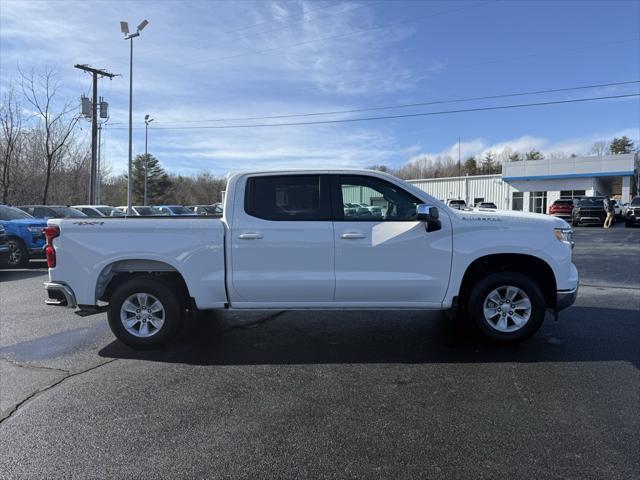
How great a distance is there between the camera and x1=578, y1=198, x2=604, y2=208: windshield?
29391 millimetres

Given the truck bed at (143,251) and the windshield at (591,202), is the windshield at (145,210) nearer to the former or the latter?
the truck bed at (143,251)

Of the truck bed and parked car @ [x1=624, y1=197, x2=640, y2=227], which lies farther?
parked car @ [x1=624, y1=197, x2=640, y2=227]

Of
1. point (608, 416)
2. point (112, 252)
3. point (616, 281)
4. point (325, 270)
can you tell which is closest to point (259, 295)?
point (325, 270)

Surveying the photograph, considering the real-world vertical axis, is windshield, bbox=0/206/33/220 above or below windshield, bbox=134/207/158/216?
below

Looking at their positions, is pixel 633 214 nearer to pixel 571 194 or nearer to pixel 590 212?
pixel 590 212

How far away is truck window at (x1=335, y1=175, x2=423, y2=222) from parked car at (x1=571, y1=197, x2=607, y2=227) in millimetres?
28853

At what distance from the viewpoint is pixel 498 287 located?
526 centimetres

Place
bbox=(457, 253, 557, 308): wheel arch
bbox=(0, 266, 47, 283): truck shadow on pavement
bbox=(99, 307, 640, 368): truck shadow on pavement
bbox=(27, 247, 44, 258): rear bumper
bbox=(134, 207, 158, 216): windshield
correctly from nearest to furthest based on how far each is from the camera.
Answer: bbox=(99, 307, 640, 368): truck shadow on pavement
bbox=(457, 253, 557, 308): wheel arch
bbox=(0, 266, 47, 283): truck shadow on pavement
bbox=(27, 247, 44, 258): rear bumper
bbox=(134, 207, 158, 216): windshield

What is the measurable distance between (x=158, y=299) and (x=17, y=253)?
9.40m

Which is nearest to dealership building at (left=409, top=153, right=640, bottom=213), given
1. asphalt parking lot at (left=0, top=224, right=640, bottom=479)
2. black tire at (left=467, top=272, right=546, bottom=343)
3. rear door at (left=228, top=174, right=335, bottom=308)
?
asphalt parking lot at (left=0, top=224, right=640, bottom=479)

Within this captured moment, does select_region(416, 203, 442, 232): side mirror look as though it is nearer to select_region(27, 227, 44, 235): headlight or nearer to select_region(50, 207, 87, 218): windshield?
select_region(27, 227, 44, 235): headlight

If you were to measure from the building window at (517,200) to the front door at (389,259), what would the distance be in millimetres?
46923


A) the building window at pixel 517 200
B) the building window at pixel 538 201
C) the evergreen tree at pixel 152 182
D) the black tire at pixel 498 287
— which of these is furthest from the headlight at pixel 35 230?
the evergreen tree at pixel 152 182

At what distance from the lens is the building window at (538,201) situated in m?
45.7
